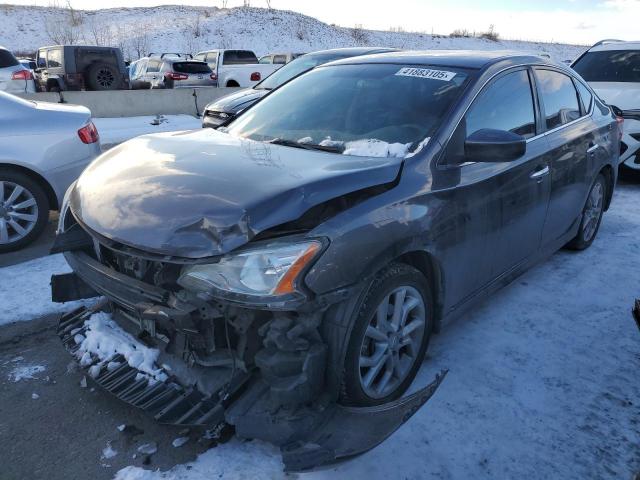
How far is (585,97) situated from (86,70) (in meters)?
15.9

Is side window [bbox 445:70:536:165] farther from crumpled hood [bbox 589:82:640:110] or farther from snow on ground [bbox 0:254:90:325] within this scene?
crumpled hood [bbox 589:82:640:110]

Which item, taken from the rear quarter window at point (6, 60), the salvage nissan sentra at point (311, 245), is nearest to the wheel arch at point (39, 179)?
the salvage nissan sentra at point (311, 245)

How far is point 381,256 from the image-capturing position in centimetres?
234

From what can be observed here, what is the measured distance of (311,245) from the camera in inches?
83.2

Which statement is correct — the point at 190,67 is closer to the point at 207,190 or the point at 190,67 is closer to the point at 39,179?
the point at 39,179

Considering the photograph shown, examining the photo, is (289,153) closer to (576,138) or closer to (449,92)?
(449,92)

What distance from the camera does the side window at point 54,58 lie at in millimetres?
16516

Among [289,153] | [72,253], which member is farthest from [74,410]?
[289,153]

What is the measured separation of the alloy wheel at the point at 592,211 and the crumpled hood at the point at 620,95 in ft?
10.2

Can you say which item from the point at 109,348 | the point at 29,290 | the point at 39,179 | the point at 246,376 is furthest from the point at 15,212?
the point at 246,376

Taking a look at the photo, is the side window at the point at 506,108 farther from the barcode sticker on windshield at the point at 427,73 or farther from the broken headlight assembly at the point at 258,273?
the broken headlight assembly at the point at 258,273

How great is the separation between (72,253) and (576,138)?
12.0 feet

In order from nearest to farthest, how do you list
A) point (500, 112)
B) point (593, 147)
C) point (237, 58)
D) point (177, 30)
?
point (500, 112), point (593, 147), point (237, 58), point (177, 30)

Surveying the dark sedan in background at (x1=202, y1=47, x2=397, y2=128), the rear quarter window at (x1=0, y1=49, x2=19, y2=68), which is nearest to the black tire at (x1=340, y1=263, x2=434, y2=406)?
the dark sedan in background at (x1=202, y1=47, x2=397, y2=128)
